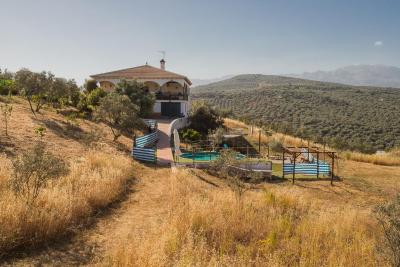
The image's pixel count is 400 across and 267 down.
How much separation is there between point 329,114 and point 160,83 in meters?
42.7

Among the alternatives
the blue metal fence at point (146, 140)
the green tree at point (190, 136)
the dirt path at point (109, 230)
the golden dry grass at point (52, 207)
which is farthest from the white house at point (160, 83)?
the golden dry grass at point (52, 207)

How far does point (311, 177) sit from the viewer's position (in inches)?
801

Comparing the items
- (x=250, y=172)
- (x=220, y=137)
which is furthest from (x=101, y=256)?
(x=220, y=137)

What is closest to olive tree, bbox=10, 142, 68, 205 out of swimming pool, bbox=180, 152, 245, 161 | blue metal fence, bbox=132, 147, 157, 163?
blue metal fence, bbox=132, 147, 157, 163

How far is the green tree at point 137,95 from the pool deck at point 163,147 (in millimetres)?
2597

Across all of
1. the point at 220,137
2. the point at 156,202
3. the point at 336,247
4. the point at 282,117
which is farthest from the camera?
the point at 282,117

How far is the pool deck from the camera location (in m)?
20.0

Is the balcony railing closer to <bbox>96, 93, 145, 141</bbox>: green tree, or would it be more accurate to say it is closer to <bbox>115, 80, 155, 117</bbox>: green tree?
<bbox>115, 80, 155, 117</bbox>: green tree

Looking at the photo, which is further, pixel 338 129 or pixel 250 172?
pixel 338 129

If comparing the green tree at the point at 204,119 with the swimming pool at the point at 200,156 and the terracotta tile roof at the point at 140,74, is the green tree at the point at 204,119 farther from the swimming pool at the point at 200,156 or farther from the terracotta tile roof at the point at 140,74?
the swimming pool at the point at 200,156

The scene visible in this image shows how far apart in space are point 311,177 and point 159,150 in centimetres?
1121

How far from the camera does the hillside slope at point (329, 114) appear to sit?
162ft

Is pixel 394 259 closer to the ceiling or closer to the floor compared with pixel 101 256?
closer to the ceiling

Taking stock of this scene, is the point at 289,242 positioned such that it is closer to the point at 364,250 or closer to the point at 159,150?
the point at 364,250
